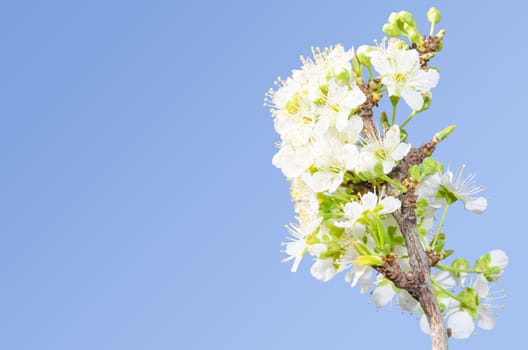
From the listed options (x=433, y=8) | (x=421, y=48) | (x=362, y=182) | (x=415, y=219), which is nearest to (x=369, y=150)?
(x=362, y=182)

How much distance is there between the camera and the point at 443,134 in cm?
411

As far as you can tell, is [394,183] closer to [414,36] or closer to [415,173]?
[415,173]

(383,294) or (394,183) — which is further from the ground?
(394,183)

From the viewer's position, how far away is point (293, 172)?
4.05m

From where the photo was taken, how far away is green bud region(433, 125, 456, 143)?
411 centimetres

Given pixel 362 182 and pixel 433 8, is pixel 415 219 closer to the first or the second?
pixel 362 182

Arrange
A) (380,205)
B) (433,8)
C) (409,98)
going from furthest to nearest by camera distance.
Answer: (433,8) < (409,98) < (380,205)

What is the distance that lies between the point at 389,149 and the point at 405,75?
0.43 meters

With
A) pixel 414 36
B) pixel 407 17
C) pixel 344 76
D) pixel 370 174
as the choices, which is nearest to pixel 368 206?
pixel 370 174

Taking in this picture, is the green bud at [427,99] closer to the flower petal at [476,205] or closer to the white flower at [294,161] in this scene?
the flower petal at [476,205]

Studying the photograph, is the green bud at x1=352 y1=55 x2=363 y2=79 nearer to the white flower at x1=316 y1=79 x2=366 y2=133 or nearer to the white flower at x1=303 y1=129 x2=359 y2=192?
the white flower at x1=316 y1=79 x2=366 y2=133

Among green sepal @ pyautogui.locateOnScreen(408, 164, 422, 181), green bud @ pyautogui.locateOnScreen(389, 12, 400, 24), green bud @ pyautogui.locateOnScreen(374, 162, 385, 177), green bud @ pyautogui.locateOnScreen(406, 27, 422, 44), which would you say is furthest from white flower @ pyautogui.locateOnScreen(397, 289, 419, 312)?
green bud @ pyautogui.locateOnScreen(389, 12, 400, 24)

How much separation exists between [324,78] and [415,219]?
2.82 feet

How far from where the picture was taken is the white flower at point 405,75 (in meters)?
4.05
